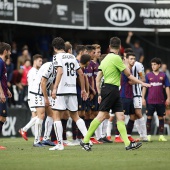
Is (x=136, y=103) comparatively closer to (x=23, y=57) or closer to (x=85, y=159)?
(x=85, y=159)

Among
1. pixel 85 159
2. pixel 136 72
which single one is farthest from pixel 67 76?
pixel 136 72

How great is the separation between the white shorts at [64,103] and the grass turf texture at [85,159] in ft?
2.95

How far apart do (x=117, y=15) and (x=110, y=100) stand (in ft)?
47.9

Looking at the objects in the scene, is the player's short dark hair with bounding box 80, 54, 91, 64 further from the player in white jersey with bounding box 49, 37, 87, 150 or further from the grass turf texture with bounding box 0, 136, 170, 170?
the grass turf texture with bounding box 0, 136, 170, 170

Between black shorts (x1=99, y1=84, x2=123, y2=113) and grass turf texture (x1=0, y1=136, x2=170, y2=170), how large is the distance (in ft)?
2.89

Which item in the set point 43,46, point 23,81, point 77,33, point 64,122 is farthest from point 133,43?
point 64,122

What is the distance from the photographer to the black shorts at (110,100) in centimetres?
1523

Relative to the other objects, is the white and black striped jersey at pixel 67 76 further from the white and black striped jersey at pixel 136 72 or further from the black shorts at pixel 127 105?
the white and black striped jersey at pixel 136 72

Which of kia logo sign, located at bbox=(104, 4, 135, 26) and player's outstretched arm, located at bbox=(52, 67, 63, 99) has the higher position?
kia logo sign, located at bbox=(104, 4, 135, 26)

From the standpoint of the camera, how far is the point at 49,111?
17828 millimetres

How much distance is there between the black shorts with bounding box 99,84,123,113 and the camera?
50.0 feet

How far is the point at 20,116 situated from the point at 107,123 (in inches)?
259

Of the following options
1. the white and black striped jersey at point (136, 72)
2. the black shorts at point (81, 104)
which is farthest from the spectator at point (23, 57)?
the black shorts at point (81, 104)

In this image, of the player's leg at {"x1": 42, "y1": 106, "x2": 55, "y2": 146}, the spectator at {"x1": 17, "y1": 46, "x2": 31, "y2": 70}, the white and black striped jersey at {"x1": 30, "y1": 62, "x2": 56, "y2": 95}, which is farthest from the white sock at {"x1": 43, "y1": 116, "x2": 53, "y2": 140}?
the spectator at {"x1": 17, "y1": 46, "x2": 31, "y2": 70}
